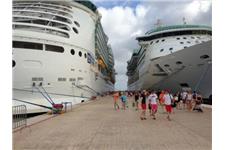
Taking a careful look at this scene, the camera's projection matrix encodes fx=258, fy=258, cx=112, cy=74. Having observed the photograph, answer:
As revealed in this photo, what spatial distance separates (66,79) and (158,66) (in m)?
9.78

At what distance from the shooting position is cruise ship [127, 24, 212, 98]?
2045 centimetres

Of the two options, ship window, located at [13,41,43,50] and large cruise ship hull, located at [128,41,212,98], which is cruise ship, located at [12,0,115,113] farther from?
large cruise ship hull, located at [128,41,212,98]

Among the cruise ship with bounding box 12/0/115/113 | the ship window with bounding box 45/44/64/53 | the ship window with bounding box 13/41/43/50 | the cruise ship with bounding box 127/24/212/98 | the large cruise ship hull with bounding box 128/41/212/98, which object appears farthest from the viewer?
the cruise ship with bounding box 127/24/212/98

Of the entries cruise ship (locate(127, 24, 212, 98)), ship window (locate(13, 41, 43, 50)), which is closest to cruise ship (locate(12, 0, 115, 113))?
ship window (locate(13, 41, 43, 50))

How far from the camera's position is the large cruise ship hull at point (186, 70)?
66.3 ft

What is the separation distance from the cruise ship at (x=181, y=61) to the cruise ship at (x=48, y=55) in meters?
7.33

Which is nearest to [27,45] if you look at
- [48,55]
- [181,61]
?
[48,55]

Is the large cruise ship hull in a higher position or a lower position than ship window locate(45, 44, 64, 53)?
lower

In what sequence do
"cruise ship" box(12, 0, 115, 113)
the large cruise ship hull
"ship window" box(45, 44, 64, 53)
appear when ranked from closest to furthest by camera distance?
"cruise ship" box(12, 0, 115, 113) → "ship window" box(45, 44, 64, 53) → the large cruise ship hull

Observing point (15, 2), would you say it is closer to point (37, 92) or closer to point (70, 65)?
point (70, 65)

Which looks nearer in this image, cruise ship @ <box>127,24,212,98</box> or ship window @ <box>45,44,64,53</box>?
ship window @ <box>45,44,64,53</box>

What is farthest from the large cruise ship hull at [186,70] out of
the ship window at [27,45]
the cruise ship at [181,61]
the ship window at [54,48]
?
the ship window at [27,45]

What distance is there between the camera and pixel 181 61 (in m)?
22.3
